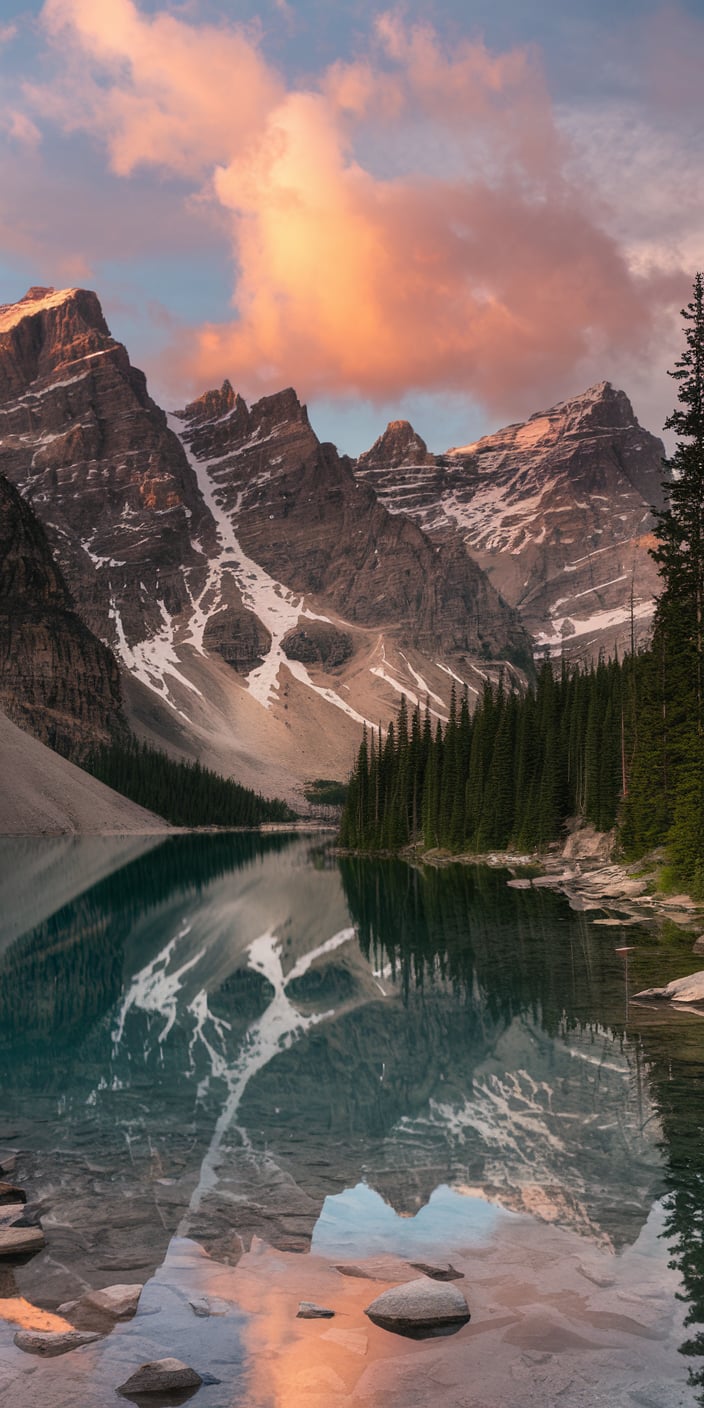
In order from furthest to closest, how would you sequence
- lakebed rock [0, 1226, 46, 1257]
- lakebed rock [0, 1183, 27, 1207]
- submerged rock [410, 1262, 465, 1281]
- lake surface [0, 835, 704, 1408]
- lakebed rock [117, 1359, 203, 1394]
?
lakebed rock [0, 1183, 27, 1207], lakebed rock [0, 1226, 46, 1257], submerged rock [410, 1262, 465, 1281], lake surface [0, 835, 704, 1408], lakebed rock [117, 1359, 203, 1394]

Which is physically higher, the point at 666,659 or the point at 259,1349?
the point at 666,659

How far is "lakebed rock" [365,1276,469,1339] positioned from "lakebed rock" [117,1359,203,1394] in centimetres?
191

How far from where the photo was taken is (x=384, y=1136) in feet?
52.9

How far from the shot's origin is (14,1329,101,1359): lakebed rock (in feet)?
29.9

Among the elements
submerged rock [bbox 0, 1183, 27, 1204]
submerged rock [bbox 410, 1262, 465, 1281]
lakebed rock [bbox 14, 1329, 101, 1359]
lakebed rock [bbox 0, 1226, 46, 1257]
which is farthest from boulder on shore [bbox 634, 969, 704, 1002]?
lakebed rock [bbox 14, 1329, 101, 1359]

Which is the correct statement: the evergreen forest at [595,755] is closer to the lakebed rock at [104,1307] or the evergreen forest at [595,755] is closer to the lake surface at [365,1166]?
the lake surface at [365,1166]

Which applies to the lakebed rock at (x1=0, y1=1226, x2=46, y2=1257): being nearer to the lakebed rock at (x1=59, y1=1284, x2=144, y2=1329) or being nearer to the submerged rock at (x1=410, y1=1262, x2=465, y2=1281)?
the lakebed rock at (x1=59, y1=1284, x2=144, y2=1329)

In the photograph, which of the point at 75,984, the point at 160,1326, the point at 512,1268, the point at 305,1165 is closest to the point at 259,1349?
the point at 160,1326

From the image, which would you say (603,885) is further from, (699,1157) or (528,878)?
(699,1157)

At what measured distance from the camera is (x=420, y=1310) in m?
9.70

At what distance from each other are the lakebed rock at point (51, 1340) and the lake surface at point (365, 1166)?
0.47ft

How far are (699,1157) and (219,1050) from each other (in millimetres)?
11736

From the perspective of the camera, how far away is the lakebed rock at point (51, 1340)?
359 inches

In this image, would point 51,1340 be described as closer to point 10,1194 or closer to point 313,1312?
point 313,1312
